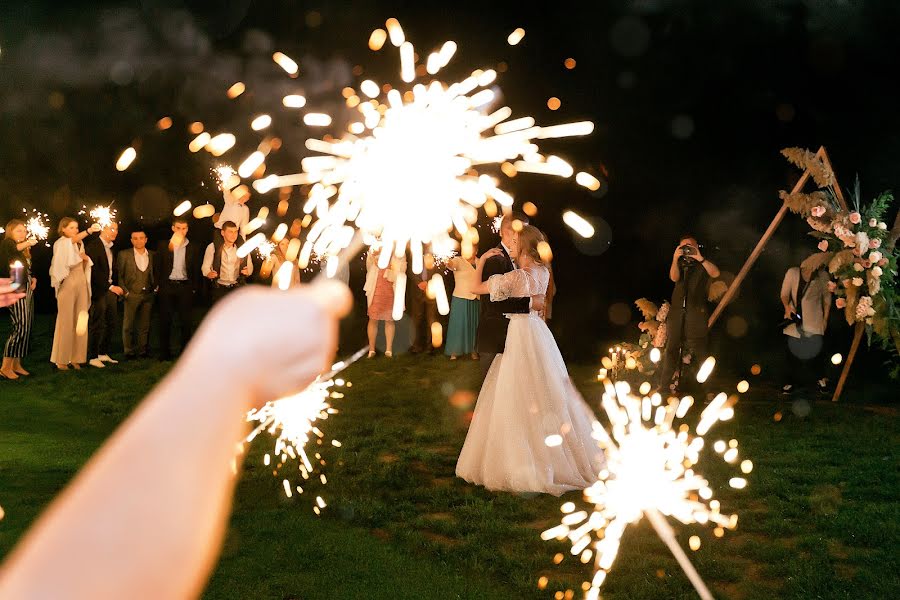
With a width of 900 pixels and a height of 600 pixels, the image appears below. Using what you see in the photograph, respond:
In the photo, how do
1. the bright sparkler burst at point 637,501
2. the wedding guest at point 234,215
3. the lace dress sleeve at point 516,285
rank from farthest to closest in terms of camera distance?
1. the wedding guest at point 234,215
2. the lace dress sleeve at point 516,285
3. the bright sparkler burst at point 637,501

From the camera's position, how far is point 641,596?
450 centimetres

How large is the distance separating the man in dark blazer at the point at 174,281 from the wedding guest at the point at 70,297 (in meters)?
1.10

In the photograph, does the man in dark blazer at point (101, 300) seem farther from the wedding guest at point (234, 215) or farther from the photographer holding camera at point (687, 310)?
the photographer holding camera at point (687, 310)

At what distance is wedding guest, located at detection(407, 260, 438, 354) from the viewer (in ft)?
44.9

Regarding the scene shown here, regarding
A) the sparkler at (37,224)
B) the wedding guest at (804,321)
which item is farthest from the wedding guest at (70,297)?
the wedding guest at (804,321)

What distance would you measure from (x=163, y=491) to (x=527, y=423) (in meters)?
5.97

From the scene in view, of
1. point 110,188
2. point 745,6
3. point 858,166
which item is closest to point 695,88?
point 745,6

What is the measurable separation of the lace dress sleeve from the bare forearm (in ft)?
20.2

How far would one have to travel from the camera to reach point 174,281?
43.0 feet

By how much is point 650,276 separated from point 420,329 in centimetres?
473

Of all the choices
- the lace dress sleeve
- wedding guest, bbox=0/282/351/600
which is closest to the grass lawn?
the lace dress sleeve

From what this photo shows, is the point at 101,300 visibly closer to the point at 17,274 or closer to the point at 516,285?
the point at 516,285

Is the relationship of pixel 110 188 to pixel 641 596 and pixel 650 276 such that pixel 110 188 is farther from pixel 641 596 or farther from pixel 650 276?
pixel 641 596

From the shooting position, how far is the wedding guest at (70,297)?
11812 mm
